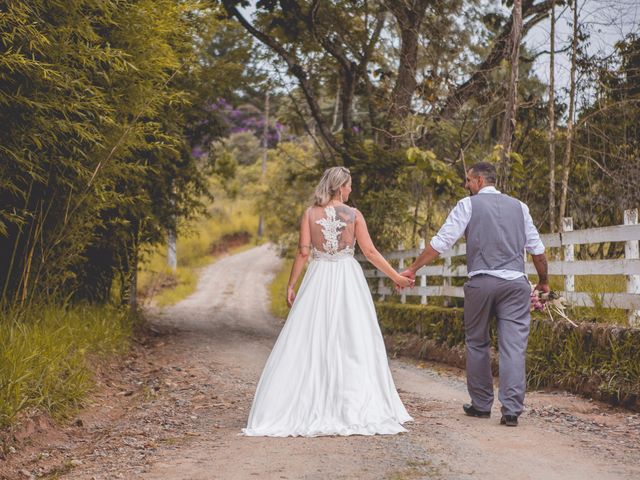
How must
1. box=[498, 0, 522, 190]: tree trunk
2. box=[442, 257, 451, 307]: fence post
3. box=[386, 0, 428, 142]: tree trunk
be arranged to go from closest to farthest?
box=[498, 0, 522, 190]: tree trunk, box=[442, 257, 451, 307]: fence post, box=[386, 0, 428, 142]: tree trunk

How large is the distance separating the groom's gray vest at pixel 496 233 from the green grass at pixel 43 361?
3572 mm

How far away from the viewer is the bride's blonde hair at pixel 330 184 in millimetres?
6293

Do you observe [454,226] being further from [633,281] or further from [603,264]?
[603,264]

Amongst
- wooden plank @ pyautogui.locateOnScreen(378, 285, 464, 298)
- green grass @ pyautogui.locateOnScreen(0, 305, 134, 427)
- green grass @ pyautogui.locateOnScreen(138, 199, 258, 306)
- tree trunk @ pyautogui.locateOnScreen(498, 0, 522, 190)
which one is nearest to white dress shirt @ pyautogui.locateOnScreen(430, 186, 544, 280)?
green grass @ pyautogui.locateOnScreen(0, 305, 134, 427)

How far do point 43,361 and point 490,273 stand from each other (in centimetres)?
370

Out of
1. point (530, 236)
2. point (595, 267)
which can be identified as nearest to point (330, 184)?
point (530, 236)

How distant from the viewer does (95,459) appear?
5.16 m

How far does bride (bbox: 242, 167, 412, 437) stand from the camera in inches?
227

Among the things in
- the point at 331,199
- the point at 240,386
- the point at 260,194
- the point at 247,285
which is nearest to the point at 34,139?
the point at 331,199

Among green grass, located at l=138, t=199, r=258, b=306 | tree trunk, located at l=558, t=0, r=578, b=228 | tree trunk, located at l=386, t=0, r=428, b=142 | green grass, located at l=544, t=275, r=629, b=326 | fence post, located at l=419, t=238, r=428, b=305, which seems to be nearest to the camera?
green grass, located at l=544, t=275, r=629, b=326

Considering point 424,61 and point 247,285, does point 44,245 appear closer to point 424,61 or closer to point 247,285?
point 424,61

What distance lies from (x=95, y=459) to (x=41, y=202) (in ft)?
10.4

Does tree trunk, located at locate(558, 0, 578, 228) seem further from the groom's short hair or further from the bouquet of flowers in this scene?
the groom's short hair

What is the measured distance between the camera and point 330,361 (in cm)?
603
